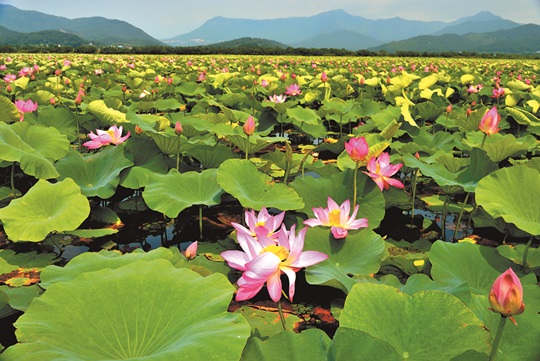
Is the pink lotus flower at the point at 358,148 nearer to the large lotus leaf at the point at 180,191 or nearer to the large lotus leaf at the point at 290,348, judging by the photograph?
the large lotus leaf at the point at 180,191

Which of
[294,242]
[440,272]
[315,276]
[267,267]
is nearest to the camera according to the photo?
[267,267]

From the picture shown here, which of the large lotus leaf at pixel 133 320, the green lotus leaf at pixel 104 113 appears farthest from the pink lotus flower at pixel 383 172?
the green lotus leaf at pixel 104 113

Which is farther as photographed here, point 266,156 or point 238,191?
point 266,156

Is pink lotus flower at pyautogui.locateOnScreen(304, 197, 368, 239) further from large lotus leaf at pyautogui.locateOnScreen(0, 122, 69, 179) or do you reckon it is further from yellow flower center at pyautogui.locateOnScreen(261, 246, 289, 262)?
large lotus leaf at pyautogui.locateOnScreen(0, 122, 69, 179)

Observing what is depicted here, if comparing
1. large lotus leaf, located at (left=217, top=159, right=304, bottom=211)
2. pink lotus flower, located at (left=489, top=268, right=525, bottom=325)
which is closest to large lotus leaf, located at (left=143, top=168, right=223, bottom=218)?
large lotus leaf, located at (left=217, top=159, right=304, bottom=211)

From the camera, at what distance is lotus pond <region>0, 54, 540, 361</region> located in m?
0.94

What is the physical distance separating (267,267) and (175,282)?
0.27 meters

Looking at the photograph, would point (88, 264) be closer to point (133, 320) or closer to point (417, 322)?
point (133, 320)

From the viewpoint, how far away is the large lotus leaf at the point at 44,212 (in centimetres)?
182

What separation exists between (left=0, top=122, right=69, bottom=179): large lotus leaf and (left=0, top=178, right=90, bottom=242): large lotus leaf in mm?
289

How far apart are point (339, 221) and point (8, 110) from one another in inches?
113

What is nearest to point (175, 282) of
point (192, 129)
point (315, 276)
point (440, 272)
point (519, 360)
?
point (315, 276)

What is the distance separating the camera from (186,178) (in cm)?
234

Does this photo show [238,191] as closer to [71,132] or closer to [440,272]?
[440,272]
